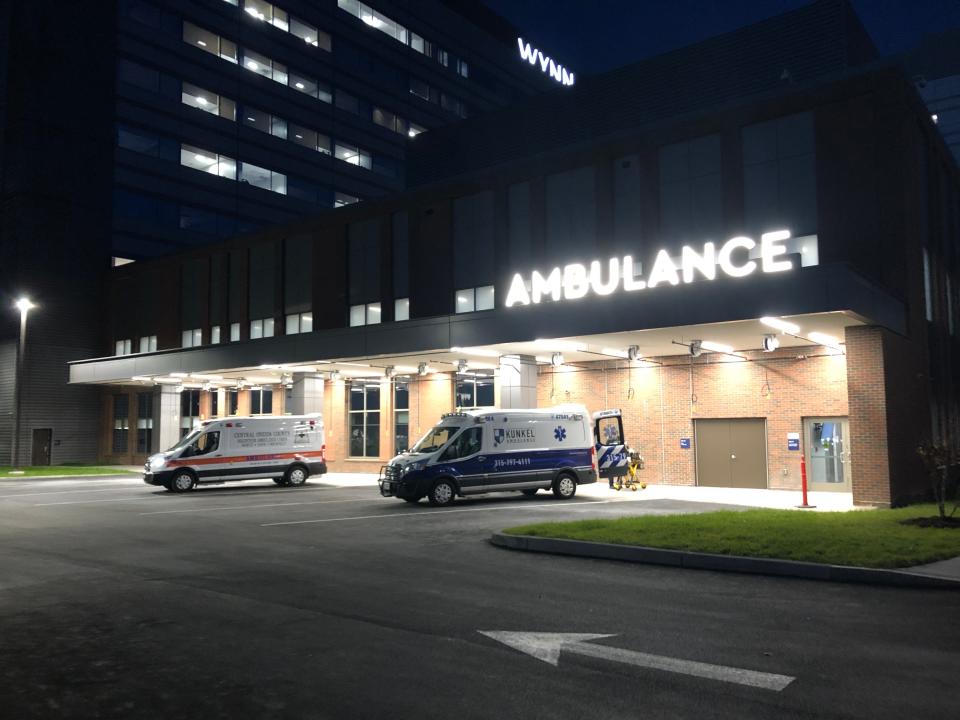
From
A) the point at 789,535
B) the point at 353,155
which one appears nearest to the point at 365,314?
the point at 789,535

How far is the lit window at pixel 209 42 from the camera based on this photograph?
53812 mm

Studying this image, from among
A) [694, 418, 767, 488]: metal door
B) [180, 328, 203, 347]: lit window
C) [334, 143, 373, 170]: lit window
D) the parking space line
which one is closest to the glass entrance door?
[694, 418, 767, 488]: metal door

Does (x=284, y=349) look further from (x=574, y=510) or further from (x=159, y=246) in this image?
(x=159, y=246)

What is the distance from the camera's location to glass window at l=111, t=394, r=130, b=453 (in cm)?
4512

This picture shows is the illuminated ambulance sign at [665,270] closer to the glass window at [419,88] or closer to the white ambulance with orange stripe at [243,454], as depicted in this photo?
the white ambulance with orange stripe at [243,454]

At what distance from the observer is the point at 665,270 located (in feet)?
77.2

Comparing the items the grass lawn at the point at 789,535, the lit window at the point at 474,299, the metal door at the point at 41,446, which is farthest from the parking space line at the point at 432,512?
the metal door at the point at 41,446

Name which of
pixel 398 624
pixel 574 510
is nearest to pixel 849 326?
pixel 574 510

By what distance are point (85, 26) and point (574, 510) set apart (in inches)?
1721

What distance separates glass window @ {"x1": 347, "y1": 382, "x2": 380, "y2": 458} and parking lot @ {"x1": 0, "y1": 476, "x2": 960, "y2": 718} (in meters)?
20.4

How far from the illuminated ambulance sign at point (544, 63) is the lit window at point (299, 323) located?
185 feet

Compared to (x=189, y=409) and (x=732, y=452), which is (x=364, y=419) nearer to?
(x=189, y=409)

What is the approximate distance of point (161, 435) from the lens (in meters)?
42.0

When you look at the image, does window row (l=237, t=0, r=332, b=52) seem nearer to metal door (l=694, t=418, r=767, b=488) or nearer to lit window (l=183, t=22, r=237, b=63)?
lit window (l=183, t=22, r=237, b=63)
